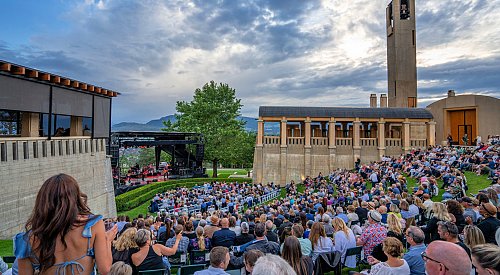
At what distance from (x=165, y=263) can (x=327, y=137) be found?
26.2 meters

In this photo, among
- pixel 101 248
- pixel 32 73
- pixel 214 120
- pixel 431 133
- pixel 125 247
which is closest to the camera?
pixel 101 248

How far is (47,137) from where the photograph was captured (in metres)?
16.7

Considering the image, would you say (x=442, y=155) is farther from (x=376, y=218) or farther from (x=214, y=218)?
(x=214, y=218)

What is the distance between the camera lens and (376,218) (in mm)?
6762

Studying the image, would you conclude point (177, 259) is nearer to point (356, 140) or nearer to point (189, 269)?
point (189, 269)

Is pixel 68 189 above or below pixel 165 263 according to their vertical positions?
above

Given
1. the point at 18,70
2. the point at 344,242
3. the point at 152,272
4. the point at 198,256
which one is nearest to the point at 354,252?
the point at 344,242

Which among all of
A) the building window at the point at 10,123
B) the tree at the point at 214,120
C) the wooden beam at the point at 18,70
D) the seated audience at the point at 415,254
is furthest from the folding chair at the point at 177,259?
the tree at the point at 214,120

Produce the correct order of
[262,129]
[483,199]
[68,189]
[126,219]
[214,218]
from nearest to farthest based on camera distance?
[68,189] < [483,199] < [214,218] < [126,219] < [262,129]

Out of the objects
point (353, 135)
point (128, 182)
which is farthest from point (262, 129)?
point (128, 182)

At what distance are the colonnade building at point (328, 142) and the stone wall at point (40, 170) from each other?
13.7 metres

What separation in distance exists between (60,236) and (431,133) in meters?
32.6

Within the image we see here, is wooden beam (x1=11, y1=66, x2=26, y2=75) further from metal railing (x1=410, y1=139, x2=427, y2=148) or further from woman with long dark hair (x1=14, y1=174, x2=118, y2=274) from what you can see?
metal railing (x1=410, y1=139, x2=427, y2=148)

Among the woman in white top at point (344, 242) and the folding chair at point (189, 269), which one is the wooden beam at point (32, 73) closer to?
the folding chair at point (189, 269)
